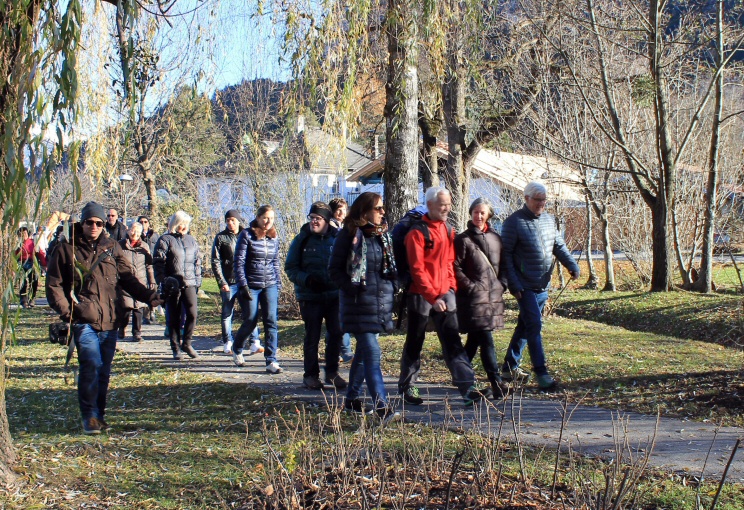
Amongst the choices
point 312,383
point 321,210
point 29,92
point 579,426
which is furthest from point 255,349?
point 29,92

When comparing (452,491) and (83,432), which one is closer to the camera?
(452,491)

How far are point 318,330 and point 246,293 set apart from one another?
1.53 meters

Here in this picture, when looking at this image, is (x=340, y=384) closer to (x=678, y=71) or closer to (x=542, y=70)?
(x=542, y=70)

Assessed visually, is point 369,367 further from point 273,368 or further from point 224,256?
point 224,256

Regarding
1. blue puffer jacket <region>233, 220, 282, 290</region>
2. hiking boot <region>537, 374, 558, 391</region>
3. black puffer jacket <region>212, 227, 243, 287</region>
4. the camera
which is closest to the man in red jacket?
hiking boot <region>537, 374, 558, 391</region>

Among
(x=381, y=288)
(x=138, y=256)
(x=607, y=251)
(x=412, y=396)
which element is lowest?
(x=412, y=396)

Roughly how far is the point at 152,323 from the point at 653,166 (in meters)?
12.3

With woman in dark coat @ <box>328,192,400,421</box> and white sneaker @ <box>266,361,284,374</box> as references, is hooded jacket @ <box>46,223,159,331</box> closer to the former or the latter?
woman in dark coat @ <box>328,192,400,421</box>

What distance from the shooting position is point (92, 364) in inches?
253

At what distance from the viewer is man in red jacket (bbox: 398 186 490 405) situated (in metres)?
6.65

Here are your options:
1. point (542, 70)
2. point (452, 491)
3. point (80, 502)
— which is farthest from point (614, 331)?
point (80, 502)

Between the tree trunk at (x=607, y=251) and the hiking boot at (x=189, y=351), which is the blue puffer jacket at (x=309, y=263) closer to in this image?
the hiking boot at (x=189, y=351)

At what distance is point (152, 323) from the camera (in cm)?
1541

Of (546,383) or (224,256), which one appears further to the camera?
(224,256)
